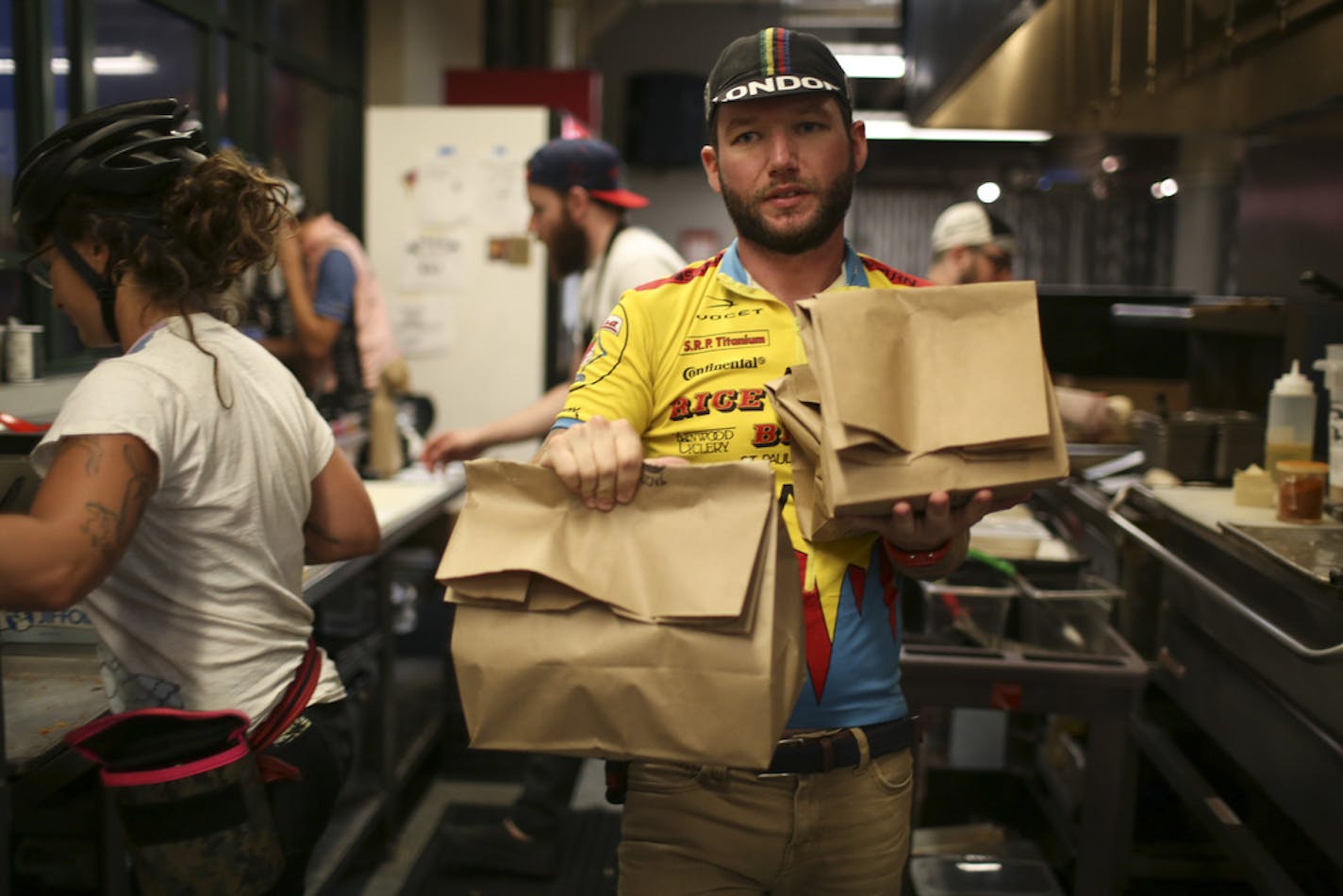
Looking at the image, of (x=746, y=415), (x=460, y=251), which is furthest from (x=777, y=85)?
(x=460, y=251)

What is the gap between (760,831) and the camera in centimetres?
141

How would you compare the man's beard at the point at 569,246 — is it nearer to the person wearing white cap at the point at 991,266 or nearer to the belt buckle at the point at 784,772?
the person wearing white cap at the point at 991,266

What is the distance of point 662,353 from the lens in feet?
4.76

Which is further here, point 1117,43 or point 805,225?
point 1117,43

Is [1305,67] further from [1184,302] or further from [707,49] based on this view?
[707,49]

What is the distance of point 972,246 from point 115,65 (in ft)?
8.48

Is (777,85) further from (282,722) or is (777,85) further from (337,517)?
(282,722)

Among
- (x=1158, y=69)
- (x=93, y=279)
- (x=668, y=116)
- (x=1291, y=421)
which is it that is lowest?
(x=1291, y=421)

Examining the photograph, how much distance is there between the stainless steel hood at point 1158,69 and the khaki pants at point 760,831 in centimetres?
204

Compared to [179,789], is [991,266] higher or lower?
higher

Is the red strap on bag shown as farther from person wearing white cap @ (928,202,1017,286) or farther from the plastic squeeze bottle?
person wearing white cap @ (928,202,1017,286)

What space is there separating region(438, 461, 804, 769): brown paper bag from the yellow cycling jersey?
8.8 inches

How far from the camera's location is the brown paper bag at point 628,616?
1114 millimetres

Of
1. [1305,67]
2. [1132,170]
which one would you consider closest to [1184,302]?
[1132,170]
